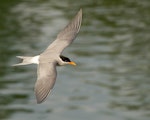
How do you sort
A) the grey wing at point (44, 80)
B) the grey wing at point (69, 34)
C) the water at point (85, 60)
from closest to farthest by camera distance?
the grey wing at point (44, 80) < the grey wing at point (69, 34) < the water at point (85, 60)

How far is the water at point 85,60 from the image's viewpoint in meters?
30.1

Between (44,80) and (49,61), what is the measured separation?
22.0 inches

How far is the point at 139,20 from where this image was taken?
35531 millimetres

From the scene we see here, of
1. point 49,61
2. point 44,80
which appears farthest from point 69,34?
point 44,80

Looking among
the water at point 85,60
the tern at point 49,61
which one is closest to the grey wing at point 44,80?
the tern at point 49,61

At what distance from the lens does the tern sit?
9.88m

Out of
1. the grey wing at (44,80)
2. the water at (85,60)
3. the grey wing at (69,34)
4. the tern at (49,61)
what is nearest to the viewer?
the grey wing at (44,80)

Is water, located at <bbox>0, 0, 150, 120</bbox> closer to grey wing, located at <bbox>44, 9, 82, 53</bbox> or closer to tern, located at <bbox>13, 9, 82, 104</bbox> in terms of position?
grey wing, located at <bbox>44, 9, 82, 53</bbox>

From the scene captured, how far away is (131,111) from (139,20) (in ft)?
24.3

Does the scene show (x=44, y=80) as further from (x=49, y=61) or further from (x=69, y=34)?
(x=69, y=34)

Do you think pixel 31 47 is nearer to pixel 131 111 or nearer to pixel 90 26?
pixel 90 26

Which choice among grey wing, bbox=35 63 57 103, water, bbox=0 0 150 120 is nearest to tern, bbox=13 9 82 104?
grey wing, bbox=35 63 57 103

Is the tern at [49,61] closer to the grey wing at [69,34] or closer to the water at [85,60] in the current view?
the grey wing at [69,34]

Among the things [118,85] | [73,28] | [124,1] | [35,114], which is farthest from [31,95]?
[73,28]
